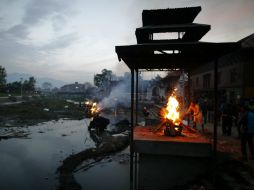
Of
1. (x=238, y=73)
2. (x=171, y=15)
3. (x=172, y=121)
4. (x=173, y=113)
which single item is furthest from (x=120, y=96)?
(x=172, y=121)

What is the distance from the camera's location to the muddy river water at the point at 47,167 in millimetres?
12297

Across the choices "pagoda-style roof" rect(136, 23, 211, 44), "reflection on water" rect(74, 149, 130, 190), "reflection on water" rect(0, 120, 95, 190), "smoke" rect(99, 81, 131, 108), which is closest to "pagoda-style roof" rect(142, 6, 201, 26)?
"pagoda-style roof" rect(136, 23, 211, 44)

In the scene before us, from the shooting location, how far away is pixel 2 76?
291 feet

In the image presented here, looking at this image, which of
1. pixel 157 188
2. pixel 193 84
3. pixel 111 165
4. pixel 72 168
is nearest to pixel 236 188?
pixel 157 188

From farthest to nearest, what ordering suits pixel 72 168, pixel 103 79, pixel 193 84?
pixel 103 79 → pixel 193 84 → pixel 72 168

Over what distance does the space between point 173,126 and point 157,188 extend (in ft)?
9.06

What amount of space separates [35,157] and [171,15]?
45.3 ft

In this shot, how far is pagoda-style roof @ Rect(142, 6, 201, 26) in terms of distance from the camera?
481 inches

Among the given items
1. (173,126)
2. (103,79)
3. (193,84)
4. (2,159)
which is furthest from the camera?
(103,79)

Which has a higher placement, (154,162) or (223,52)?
(223,52)

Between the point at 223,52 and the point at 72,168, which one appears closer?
the point at 223,52

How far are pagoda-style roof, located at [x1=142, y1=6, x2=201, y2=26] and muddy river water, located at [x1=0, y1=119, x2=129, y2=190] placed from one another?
8458mm

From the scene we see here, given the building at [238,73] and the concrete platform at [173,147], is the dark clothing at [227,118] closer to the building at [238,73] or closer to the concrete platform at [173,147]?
the building at [238,73]

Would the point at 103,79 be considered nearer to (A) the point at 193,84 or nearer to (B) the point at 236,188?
(A) the point at 193,84
